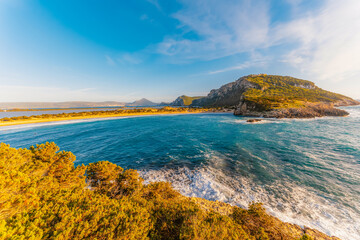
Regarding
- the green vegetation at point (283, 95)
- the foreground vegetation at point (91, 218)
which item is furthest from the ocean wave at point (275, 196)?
the green vegetation at point (283, 95)

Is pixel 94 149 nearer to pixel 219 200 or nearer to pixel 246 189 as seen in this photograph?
pixel 219 200

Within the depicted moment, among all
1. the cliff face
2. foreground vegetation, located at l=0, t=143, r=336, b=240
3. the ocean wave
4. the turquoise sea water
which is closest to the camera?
foreground vegetation, located at l=0, t=143, r=336, b=240

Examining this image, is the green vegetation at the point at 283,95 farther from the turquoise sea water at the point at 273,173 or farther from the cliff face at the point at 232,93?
the turquoise sea water at the point at 273,173

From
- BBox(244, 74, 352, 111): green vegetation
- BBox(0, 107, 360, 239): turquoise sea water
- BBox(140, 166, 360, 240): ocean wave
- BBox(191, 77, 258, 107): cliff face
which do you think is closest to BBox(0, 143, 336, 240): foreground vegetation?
BBox(140, 166, 360, 240): ocean wave

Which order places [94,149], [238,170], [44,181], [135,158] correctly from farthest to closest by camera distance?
[94,149]
[135,158]
[238,170]
[44,181]

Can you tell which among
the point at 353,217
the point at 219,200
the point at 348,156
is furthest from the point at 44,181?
the point at 348,156

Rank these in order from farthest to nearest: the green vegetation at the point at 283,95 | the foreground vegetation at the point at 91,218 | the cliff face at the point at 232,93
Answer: the cliff face at the point at 232,93, the green vegetation at the point at 283,95, the foreground vegetation at the point at 91,218

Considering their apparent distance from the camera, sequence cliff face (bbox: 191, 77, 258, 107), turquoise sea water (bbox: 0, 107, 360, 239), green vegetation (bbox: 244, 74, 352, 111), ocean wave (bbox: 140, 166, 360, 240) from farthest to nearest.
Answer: cliff face (bbox: 191, 77, 258, 107)
green vegetation (bbox: 244, 74, 352, 111)
turquoise sea water (bbox: 0, 107, 360, 239)
ocean wave (bbox: 140, 166, 360, 240)

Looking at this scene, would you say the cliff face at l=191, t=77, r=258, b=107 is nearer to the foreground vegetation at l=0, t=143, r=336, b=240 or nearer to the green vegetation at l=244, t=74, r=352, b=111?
the green vegetation at l=244, t=74, r=352, b=111
